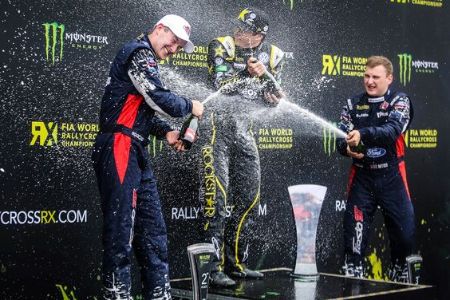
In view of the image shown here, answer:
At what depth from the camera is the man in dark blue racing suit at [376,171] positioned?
227 inches

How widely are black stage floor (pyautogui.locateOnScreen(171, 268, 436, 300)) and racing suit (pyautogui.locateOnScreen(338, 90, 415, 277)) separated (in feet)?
1.05

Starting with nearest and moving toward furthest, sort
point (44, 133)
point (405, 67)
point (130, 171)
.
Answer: point (130, 171)
point (44, 133)
point (405, 67)

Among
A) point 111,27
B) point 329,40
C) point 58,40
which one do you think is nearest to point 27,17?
point 58,40

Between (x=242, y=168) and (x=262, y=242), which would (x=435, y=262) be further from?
(x=242, y=168)

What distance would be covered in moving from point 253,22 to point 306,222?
1412 mm

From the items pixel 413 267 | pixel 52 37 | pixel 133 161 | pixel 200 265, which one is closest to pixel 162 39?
pixel 133 161

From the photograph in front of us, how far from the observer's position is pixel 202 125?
5.76 metres

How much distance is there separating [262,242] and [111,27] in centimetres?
205

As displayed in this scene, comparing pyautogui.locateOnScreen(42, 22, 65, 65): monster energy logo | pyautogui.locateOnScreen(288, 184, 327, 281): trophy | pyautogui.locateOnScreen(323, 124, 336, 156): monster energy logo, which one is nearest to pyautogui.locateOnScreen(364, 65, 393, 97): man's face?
pyautogui.locateOnScreen(288, 184, 327, 281): trophy

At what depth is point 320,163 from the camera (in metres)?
6.98

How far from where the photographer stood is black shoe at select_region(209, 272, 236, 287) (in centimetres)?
538

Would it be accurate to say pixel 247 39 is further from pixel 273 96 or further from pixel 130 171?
pixel 130 171

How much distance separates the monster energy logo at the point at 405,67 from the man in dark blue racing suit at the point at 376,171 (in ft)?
5.60

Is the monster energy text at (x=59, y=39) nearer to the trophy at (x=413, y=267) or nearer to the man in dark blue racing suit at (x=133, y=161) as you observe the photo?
the man in dark blue racing suit at (x=133, y=161)
